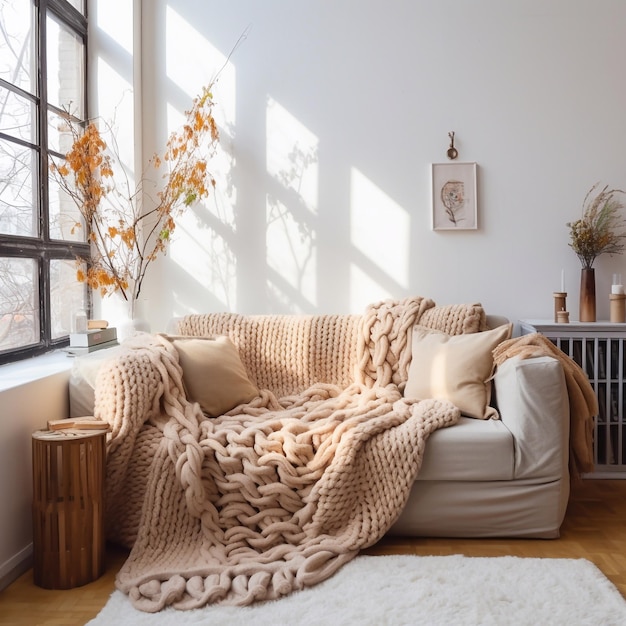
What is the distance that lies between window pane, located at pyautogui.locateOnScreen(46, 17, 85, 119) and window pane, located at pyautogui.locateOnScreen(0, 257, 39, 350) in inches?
35.6

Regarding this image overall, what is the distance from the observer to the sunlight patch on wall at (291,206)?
3832 mm

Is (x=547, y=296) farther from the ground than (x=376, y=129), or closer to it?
closer to it

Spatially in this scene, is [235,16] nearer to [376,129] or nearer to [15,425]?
[376,129]

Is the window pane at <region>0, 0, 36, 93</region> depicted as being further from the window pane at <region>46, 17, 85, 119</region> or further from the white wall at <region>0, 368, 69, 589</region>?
the white wall at <region>0, 368, 69, 589</region>

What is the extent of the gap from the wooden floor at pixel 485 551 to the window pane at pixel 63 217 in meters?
1.62

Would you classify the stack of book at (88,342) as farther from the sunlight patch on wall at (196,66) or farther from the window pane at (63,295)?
the sunlight patch on wall at (196,66)

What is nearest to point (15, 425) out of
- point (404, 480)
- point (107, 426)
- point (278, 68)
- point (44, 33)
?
point (107, 426)

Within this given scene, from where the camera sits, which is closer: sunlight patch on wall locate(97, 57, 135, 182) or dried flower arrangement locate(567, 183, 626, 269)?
dried flower arrangement locate(567, 183, 626, 269)

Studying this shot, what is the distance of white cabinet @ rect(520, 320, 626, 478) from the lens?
3.43m

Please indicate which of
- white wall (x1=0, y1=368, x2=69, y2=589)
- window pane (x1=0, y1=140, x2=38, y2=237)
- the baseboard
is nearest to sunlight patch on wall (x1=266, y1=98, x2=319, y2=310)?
window pane (x1=0, y1=140, x2=38, y2=237)

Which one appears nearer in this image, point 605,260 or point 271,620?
point 271,620

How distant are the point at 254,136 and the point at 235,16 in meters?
0.66

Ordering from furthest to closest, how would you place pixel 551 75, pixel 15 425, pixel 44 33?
pixel 551 75 < pixel 44 33 < pixel 15 425

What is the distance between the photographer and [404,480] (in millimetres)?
2564
